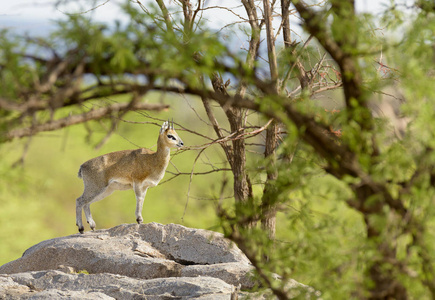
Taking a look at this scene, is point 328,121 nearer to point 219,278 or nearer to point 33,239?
point 219,278

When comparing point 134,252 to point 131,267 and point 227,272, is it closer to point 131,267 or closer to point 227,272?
point 131,267

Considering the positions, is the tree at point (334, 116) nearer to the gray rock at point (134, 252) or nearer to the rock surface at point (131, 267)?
the rock surface at point (131, 267)

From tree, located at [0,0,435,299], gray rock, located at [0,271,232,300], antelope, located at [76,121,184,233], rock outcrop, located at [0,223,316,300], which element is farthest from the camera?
antelope, located at [76,121,184,233]

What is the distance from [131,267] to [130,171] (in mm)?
1714

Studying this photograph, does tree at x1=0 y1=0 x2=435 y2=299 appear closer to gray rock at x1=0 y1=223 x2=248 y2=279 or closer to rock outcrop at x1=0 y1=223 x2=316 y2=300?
rock outcrop at x1=0 y1=223 x2=316 y2=300

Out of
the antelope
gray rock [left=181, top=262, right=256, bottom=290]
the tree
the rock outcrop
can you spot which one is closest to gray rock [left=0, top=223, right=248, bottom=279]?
the rock outcrop

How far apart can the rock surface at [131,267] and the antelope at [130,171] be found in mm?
581

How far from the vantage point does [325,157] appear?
11.9 feet

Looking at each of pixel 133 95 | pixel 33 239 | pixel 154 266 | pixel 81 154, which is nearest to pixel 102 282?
pixel 154 266

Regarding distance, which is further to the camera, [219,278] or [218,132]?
[218,132]

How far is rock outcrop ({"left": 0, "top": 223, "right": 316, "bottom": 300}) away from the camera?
6.38 meters

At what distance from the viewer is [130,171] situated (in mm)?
8492

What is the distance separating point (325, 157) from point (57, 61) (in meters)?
1.81

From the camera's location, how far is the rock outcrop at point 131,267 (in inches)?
251
